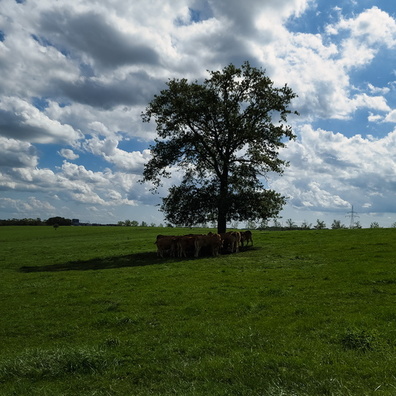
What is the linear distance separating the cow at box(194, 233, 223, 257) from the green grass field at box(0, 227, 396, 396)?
7.08 metres

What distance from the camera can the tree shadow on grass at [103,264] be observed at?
24487 mm

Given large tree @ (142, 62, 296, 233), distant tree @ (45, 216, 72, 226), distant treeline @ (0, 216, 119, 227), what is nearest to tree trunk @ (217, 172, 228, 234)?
large tree @ (142, 62, 296, 233)

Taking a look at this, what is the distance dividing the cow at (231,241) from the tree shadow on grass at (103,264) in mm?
5197

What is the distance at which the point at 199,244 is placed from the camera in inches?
1048

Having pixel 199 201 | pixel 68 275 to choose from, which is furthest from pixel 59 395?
pixel 199 201

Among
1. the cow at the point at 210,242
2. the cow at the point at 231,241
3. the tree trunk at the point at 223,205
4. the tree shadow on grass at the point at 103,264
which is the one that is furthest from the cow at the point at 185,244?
the tree trunk at the point at 223,205

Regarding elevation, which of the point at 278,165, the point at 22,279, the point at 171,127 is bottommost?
the point at 22,279

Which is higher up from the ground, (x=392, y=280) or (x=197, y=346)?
(x=392, y=280)

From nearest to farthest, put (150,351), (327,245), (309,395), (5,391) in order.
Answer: (309,395) → (5,391) → (150,351) → (327,245)

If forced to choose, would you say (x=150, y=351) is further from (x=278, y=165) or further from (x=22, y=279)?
(x=278, y=165)

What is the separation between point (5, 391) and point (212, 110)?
26169 millimetres

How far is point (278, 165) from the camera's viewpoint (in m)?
31.8

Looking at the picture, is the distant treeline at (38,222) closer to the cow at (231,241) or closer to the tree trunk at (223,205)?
the tree trunk at (223,205)

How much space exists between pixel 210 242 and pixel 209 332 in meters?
17.2
